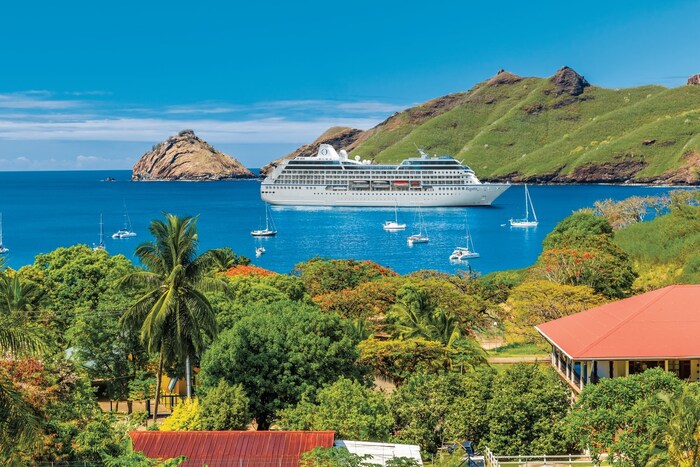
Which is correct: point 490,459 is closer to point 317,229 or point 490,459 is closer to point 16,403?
point 16,403

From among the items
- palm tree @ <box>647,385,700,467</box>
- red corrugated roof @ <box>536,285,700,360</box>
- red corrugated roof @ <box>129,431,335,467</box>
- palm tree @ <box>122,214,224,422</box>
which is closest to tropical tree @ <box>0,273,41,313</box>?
palm tree @ <box>122,214,224,422</box>

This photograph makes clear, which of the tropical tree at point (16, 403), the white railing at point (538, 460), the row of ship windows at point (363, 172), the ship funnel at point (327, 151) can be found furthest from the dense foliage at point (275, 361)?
the ship funnel at point (327, 151)

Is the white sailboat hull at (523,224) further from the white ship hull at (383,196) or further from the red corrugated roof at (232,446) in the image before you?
the red corrugated roof at (232,446)

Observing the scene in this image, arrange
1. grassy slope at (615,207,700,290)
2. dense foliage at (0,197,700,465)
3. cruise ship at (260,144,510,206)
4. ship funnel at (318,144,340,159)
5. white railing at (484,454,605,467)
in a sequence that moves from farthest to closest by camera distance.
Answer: ship funnel at (318,144,340,159), cruise ship at (260,144,510,206), grassy slope at (615,207,700,290), white railing at (484,454,605,467), dense foliage at (0,197,700,465)

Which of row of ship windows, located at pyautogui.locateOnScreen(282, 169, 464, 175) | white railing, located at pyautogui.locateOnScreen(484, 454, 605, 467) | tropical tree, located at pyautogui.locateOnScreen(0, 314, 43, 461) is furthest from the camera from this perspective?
row of ship windows, located at pyautogui.locateOnScreen(282, 169, 464, 175)

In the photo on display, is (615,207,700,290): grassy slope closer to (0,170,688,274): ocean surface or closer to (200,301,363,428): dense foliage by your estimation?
(200,301,363,428): dense foliage

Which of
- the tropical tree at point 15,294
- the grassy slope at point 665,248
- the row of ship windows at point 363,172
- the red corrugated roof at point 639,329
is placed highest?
the row of ship windows at point 363,172

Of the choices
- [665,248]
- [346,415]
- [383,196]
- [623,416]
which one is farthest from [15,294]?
[383,196]
